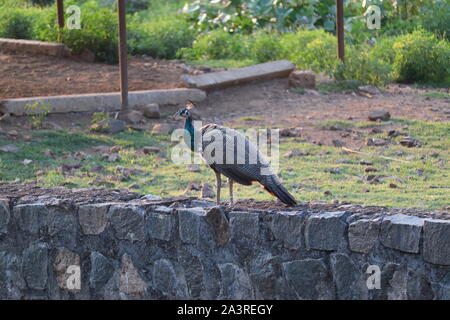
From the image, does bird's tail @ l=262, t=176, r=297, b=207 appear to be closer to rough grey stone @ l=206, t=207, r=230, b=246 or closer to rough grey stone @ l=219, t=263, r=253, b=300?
rough grey stone @ l=206, t=207, r=230, b=246

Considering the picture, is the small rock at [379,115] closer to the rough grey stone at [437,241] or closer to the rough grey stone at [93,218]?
the rough grey stone at [93,218]

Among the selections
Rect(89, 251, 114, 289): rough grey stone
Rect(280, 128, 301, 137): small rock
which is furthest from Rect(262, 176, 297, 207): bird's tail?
Rect(280, 128, 301, 137): small rock

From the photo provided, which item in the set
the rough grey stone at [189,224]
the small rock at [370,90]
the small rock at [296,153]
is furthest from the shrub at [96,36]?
the rough grey stone at [189,224]

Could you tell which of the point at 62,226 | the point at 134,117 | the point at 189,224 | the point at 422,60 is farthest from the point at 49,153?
the point at 422,60

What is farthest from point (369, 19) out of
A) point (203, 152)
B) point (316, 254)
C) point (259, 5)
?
point (316, 254)

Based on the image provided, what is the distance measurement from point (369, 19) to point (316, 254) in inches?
389

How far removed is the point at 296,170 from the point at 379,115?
6.75 ft

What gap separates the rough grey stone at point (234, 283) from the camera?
5.49m

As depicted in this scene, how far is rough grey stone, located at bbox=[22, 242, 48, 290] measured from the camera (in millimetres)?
6070

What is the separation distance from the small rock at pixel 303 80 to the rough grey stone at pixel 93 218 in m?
6.28

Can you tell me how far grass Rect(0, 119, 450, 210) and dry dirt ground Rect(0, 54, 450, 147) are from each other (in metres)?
0.47

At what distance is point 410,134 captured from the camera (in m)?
9.77
